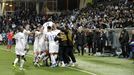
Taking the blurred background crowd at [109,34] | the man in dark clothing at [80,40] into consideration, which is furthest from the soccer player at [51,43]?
the man in dark clothing at [80,40]

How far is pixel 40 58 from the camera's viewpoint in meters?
24.1

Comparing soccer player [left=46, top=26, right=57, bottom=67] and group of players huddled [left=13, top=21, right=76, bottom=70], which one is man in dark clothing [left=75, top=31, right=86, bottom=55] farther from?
soccer player [left=46, top=26, right=57, bottom=67]

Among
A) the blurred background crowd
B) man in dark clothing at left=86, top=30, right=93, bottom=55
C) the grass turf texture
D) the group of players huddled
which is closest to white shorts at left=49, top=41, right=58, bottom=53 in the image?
the group of players huddled

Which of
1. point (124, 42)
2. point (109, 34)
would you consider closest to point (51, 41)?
point (124, 42)

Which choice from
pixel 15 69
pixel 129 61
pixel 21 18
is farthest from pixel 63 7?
pixel 15 69

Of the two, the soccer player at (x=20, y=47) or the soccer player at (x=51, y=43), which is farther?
the soccer player at (x=51, y=43)

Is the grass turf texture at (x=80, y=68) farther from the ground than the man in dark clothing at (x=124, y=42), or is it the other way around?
the man in dark clothing at (x=124, y=42)

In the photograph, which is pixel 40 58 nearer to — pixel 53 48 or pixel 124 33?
pixel 53 48

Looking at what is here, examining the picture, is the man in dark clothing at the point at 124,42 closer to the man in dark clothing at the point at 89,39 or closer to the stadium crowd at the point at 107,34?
the stadium crowd at the point at 107,34

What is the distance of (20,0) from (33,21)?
42.9 ft

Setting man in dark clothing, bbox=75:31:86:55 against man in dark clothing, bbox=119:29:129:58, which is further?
man in dark clothing, bbox=75:31:86:55

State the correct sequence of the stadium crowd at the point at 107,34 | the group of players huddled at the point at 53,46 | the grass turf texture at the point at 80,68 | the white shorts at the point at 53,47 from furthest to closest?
the stadium crowd at the point at 107,34
the group of players huddled at the point at 53,46
the white shorts at the point at 53,47
the grass turf texture at the point at 80,68

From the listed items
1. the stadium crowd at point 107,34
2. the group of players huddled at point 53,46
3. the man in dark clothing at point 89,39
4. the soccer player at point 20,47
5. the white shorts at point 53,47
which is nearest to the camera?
the soccer player at point 20,47

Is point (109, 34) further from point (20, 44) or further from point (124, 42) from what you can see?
point (20, 44)
